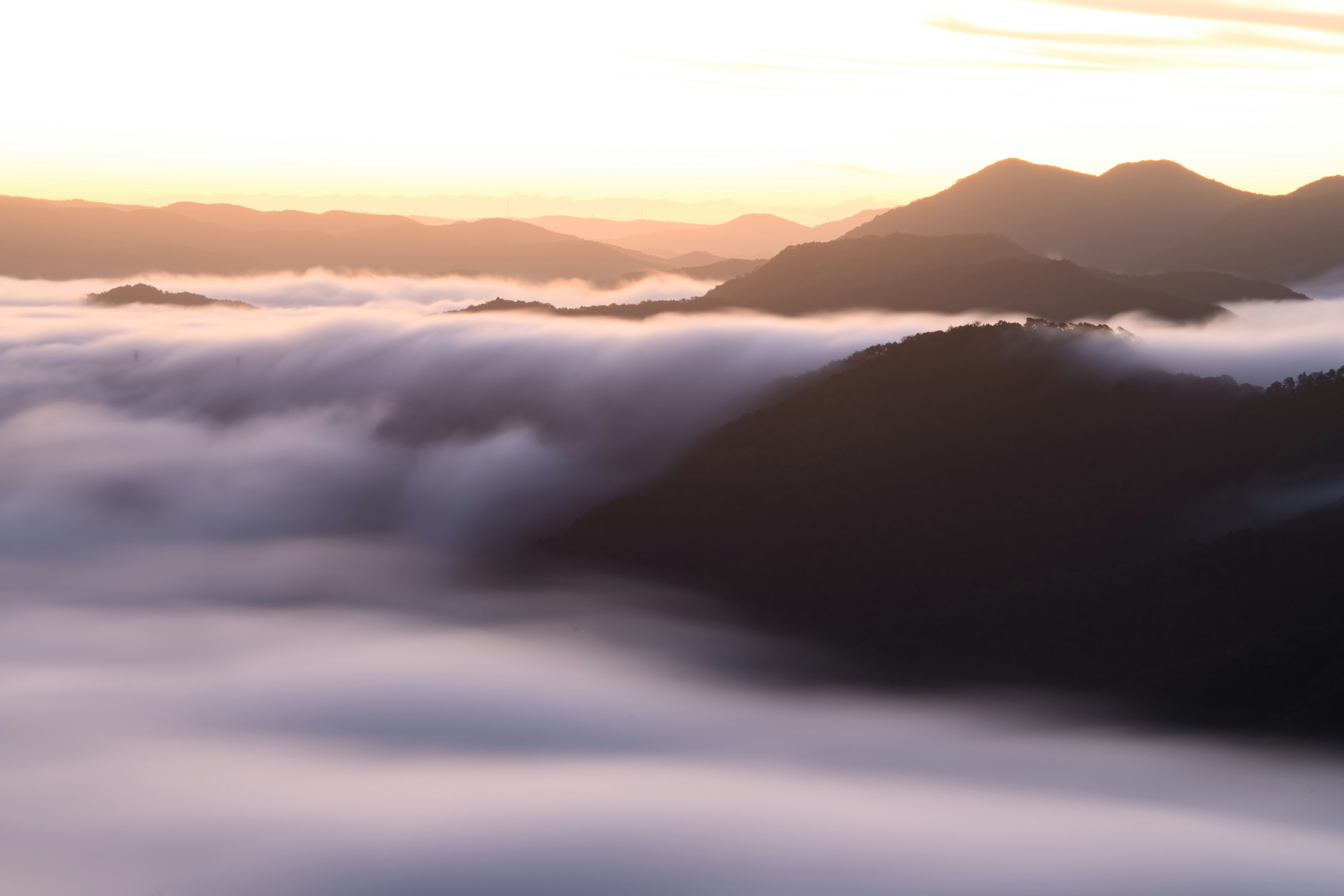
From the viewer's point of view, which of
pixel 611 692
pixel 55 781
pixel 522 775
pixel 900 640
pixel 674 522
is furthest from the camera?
pixel 674 522

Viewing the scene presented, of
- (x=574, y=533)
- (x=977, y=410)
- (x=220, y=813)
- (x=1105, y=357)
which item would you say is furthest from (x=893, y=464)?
(x=220, y=813)

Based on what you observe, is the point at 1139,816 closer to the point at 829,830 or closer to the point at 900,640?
A: the point at 829,830

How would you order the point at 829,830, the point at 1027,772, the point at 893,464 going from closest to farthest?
the point at 829,830
the point at 1027,772
the point at 893,464

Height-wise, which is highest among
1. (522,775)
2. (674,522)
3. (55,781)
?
(674,522)

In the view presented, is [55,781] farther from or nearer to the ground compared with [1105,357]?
nearer to the ground

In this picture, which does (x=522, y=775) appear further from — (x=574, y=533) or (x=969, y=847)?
(x=574, y=533)

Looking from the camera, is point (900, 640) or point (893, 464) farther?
point (893, 464)
